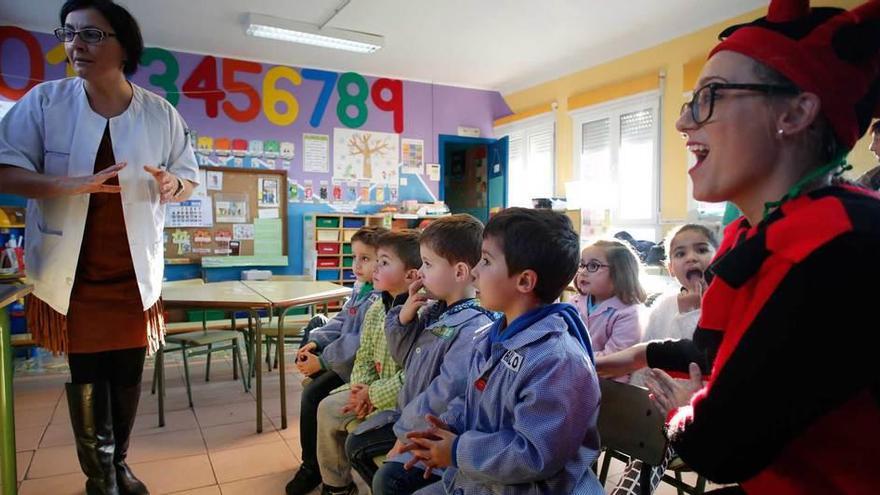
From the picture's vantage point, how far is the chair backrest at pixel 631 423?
1.16m

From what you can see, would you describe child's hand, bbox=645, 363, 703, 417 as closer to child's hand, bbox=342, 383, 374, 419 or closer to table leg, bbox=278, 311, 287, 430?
child's hand, bbox=342, 383, 374, 419

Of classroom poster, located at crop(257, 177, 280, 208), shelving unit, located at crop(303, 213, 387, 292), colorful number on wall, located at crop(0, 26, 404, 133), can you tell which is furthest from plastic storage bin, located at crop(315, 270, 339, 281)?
colorful number on wall, located at crop(0, 26, 404, 133)

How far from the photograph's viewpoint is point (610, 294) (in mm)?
2082

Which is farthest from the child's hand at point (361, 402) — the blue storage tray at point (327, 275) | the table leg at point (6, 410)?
the blue storage tray at point (327, 275)

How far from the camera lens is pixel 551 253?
1.19 metres

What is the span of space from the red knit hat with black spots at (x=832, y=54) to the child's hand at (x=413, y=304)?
1099 millimetres

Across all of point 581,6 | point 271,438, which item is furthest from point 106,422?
point 581,6

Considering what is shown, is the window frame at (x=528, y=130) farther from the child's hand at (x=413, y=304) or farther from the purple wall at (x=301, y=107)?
the child's hand at (x=413, y=304)

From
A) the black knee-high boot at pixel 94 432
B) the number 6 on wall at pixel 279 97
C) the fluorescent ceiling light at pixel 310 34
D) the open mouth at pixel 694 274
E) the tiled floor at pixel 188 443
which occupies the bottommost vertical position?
the tiled floor at pixel 188 443

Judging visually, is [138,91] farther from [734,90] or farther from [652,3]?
[652,3]

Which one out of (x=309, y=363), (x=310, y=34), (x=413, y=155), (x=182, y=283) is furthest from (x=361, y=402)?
(x=413, y=155)

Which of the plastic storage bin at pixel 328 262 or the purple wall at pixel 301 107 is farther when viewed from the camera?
the plastic storage bin at pixel 328 262

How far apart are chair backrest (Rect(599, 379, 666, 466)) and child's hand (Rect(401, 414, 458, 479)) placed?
1.33 feet

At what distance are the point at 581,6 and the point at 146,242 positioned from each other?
3.89m
